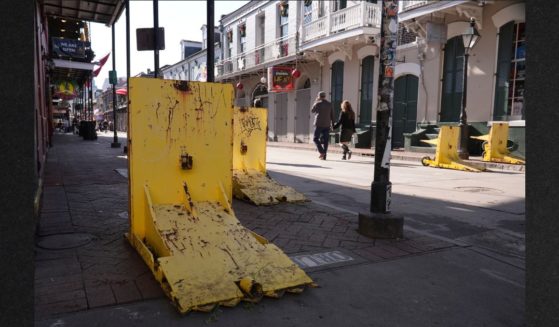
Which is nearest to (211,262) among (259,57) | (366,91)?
(366,91)

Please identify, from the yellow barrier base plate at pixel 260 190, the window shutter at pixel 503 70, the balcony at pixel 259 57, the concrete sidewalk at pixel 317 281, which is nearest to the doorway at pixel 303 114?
the balcony at pixel 259 57

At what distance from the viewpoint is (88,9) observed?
43.8ft

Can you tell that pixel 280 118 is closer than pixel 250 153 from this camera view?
No

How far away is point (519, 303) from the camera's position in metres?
2.72

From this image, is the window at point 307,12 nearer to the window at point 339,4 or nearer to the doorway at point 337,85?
the window at point 339,4

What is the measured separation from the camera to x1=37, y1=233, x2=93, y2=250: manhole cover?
370 cm

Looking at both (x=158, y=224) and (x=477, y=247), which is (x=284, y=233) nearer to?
(x=158, y=224)

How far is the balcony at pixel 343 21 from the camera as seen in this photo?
16.7 metres

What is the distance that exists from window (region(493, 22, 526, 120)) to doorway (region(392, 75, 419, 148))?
342 centimetres

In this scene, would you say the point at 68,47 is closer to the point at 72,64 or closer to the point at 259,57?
the point at 72,64

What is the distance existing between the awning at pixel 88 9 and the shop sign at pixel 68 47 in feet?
21.7

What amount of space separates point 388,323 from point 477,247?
1.98 metres

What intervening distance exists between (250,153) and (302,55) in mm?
15922

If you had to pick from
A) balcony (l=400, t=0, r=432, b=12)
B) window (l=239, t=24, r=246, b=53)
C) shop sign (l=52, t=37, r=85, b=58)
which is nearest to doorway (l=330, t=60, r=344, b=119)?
balcony (l=400, t=0, r=432, b=12)
